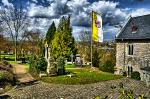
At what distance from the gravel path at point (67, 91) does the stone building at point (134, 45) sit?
32.6 ft

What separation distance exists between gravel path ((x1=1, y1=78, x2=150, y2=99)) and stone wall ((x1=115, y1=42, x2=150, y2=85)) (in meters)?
9.71

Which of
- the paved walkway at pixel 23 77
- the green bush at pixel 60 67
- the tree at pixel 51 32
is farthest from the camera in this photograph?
the tree at pixel 51 32

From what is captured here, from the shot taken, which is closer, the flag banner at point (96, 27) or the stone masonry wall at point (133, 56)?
the stone masonry wall at point (133, 56)

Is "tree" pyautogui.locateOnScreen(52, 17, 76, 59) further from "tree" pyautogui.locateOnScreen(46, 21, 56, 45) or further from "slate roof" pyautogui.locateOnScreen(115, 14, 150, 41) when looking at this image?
"tree" pyautogui.locateOnScreen(46, 21, 56, 45)

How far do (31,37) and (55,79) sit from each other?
6205cm

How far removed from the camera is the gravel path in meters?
24.6

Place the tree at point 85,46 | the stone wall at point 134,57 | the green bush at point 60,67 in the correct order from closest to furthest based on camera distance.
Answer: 1. the green bush at point 60,67
2. the stone wall at point 134,57
3. the tree at point 85,46

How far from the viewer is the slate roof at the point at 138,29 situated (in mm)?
41019

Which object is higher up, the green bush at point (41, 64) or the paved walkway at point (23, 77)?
the green bush at point (41, 64)

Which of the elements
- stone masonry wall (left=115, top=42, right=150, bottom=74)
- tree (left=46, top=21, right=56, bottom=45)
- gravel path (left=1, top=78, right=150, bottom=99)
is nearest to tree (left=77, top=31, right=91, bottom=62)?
tree (left=46, top=21, right=56, bottom=45)

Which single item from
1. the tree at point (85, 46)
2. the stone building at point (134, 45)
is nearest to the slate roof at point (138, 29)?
the stone building at point (134, 45)

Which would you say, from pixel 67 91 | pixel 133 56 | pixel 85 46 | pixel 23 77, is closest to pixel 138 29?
pixel 133 56

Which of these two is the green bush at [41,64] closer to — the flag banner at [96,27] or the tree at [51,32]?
the flag banner at [96,27]

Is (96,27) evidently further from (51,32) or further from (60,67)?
(51,32)
